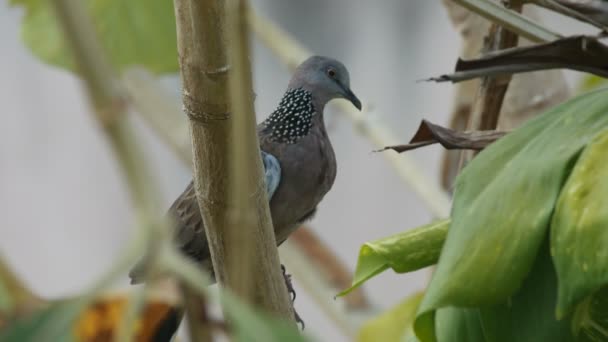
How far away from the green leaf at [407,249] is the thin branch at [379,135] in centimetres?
78

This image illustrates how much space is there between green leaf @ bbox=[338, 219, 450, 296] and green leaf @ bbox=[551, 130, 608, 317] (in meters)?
0.16

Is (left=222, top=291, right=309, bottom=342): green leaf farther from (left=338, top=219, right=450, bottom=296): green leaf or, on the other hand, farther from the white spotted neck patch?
the white spotted neck patch

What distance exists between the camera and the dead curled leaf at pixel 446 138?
0.82 meters

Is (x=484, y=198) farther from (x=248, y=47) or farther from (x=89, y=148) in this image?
(x=89, y=148)

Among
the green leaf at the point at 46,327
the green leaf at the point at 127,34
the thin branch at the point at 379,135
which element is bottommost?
the thin branch at the point at 379,135

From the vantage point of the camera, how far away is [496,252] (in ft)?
2.25

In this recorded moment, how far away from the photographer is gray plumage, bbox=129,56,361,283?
4.41 ft

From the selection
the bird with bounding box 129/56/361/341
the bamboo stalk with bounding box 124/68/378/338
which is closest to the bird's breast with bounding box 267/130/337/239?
the bird with bounding box 129/56/361/341

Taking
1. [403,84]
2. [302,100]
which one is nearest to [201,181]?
[302,100]

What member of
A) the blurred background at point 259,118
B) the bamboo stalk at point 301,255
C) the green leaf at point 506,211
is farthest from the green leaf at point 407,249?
the blurred background at point 259,118

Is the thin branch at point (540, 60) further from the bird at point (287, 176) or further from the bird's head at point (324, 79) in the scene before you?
the bird's head at point (324, 79)

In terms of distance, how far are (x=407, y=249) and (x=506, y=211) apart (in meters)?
0.14

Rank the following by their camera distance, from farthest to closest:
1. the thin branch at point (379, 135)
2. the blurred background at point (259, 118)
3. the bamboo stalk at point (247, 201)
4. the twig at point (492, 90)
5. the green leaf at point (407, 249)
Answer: the blurred background at point (259, 118)
the thin branch at point (379, 135)
the twig at point (492, 90)
the green leaf at point (407, 249)
the bamboo stalk at point (247, 201)

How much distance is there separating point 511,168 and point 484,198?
3cm
